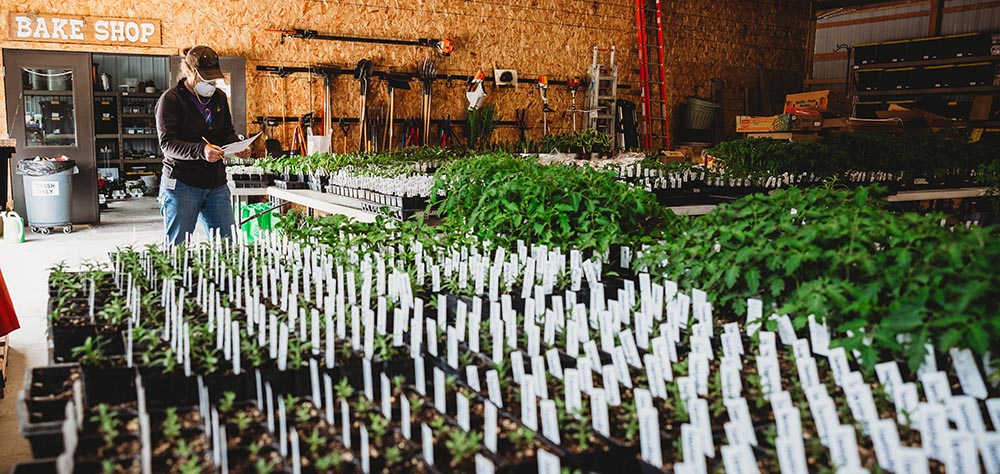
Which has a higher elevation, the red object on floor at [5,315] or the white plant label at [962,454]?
the white plant label at [962,454]

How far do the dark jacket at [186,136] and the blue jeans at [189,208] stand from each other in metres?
0.05

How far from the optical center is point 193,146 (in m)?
4.09

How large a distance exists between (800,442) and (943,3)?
1247 cm

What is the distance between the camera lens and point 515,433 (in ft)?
4.83

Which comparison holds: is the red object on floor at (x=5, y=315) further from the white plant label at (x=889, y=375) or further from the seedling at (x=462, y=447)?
the white plant label at (x=889, y=375)

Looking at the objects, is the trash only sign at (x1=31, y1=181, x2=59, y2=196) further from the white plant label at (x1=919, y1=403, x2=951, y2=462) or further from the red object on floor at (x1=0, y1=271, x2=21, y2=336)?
the white plant label at (x1=919, y1=403, x2=951, y2=462)

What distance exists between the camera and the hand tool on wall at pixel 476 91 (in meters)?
10.0

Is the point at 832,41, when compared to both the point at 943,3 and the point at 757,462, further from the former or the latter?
the point at 757,462

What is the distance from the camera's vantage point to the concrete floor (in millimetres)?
3210

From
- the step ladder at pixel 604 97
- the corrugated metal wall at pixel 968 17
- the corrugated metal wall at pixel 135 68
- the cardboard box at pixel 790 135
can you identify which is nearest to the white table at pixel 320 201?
the cardboard box at pixel 790 135

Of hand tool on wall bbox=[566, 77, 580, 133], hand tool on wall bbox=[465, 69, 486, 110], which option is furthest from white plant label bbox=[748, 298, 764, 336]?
hand tool on wall bbox=[566, 77, 580, 133]

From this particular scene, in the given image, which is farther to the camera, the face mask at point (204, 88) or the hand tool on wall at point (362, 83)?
the hand tool on wall at point (362, 83)

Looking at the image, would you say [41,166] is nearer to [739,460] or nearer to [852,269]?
[852,269]

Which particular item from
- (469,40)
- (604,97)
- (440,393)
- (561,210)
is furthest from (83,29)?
(440,393)
